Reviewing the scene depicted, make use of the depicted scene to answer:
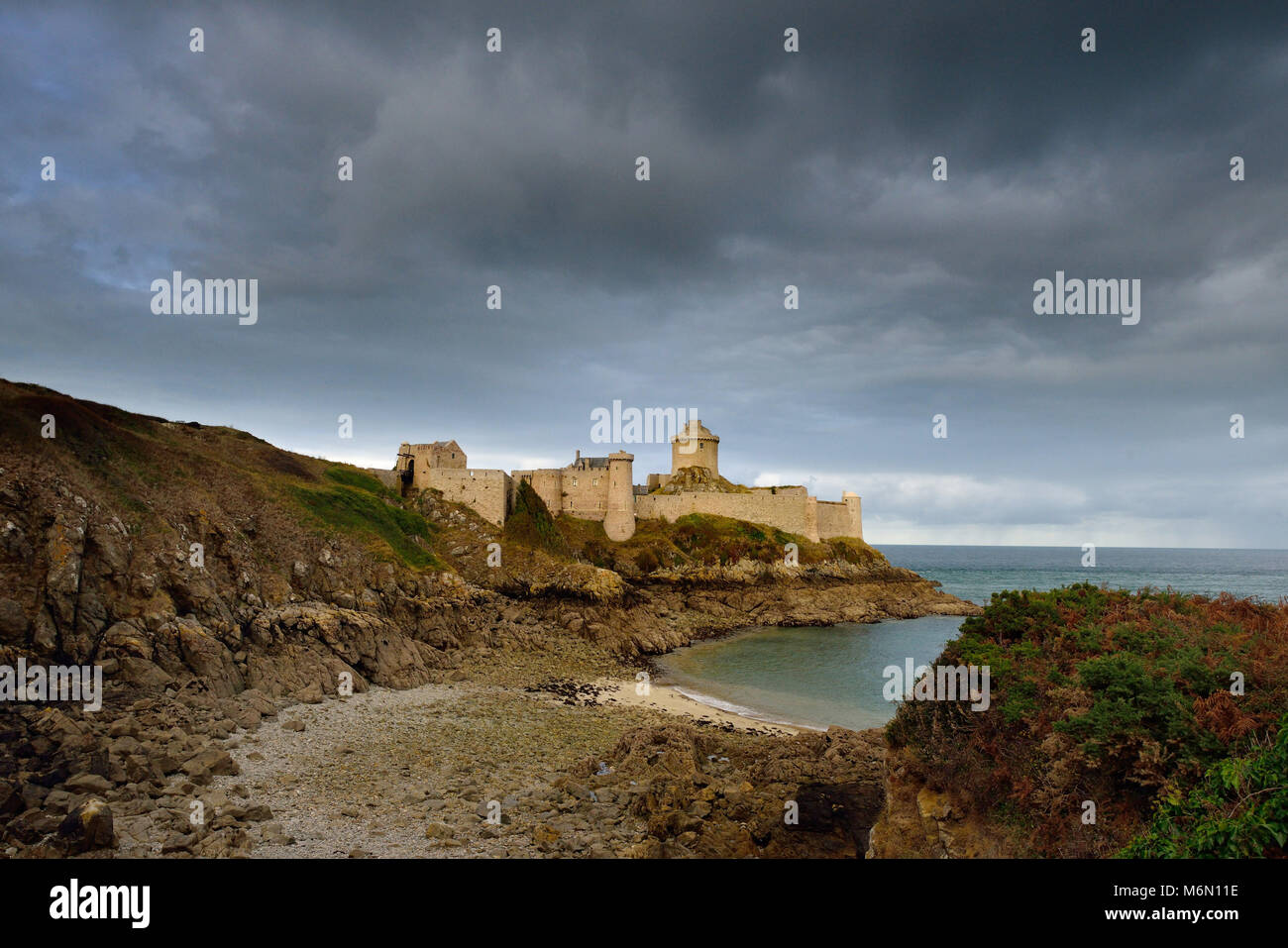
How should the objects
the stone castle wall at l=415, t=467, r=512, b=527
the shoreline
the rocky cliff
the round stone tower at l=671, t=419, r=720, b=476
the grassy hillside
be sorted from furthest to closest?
1. the round stone tower at l=671, t=419, r=720, b=476
2. the stone castle wall at l=415, t=467, r=512, b=527
3. the shoreline
4. the rocky cliff
5. the grassy hillside

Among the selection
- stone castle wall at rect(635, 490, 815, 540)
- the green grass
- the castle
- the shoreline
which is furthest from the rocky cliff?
stone castle wall at rect(635, 490, 815, 540)

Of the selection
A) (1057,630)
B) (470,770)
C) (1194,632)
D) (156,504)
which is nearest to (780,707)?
(470,770)

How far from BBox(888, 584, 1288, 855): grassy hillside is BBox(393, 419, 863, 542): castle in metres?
41.2

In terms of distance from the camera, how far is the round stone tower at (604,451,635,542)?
57.0 metres

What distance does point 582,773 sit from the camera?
1530 cm

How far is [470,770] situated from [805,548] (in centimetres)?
5196

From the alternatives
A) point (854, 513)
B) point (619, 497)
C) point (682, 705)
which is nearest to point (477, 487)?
point (619, 497)

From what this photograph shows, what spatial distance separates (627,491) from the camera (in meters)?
57.6

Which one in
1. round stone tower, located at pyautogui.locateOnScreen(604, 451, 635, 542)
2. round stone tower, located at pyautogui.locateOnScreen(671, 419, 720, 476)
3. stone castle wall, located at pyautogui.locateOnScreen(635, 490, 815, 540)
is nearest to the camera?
round stone tower, located at pyautogui.locateOnScreen(604, 451, 635, 542)

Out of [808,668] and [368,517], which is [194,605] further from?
[808,668]

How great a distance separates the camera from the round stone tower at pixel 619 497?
187ft

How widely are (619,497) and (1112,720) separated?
50712 millimetres

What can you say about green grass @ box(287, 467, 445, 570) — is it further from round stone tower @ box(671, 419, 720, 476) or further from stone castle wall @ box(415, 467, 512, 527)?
round stone tower @ box(671, 419, 720, 476)
